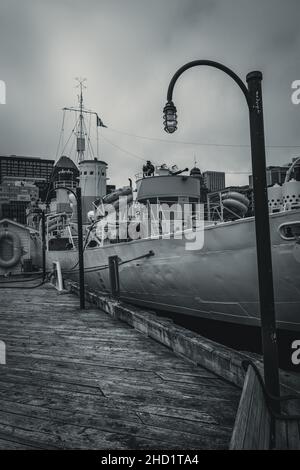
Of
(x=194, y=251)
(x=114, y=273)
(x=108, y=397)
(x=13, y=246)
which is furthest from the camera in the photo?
(x=13, y=246)

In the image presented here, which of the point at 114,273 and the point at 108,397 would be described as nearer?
the point at 108,397

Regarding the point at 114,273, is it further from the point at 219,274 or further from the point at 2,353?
the point at 2,353

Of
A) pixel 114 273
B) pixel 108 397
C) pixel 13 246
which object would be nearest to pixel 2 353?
pixel 108 397

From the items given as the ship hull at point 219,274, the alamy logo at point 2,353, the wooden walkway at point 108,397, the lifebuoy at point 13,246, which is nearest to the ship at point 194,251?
the ship hull at point 219,274

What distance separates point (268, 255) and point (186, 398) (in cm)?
169

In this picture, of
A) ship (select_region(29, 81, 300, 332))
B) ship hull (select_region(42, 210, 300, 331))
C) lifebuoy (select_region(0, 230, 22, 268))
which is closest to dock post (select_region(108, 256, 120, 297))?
ship (select_region(29, 81, 300, 332))

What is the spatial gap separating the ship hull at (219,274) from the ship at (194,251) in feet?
0.07

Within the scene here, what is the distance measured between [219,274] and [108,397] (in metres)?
5.41

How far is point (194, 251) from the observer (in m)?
8.98

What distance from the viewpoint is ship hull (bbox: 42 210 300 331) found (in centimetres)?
715

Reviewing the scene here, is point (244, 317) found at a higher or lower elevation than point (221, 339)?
higher

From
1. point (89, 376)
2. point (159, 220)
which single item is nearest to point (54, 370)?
point (89, 376)
